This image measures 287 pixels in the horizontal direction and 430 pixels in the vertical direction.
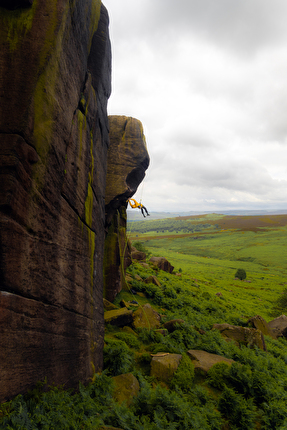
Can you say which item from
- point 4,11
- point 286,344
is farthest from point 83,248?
point 286,344

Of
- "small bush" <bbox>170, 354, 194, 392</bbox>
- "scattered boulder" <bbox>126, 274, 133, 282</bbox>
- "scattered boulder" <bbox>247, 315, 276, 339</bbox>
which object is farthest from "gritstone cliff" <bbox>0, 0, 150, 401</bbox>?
"scattered boulder" <bbox>247, 315, 276, 339</bbox>

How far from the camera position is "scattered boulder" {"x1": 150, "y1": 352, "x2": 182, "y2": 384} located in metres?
9.45

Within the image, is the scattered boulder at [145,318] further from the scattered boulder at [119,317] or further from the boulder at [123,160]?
the boulder at [123,160]

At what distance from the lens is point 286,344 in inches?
730

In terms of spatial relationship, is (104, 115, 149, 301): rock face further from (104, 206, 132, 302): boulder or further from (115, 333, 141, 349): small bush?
(115, 333, 141, 349): small bush

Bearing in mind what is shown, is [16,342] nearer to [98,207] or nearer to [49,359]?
[49,359]

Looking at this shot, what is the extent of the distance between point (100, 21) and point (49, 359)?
16151 millimetres

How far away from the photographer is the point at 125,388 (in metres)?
8.06

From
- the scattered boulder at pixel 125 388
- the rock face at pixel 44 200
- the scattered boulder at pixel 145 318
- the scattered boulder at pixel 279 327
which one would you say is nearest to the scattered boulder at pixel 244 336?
the scattered boulder at pixel 145 318

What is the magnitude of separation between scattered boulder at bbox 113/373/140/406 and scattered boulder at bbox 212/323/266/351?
361 inches

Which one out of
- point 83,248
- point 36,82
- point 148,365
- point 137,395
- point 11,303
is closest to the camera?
point 11,303

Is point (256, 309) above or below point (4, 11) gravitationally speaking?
below

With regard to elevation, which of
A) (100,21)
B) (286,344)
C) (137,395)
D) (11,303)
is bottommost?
(286,344)

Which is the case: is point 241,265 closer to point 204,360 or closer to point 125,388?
point 204,360
